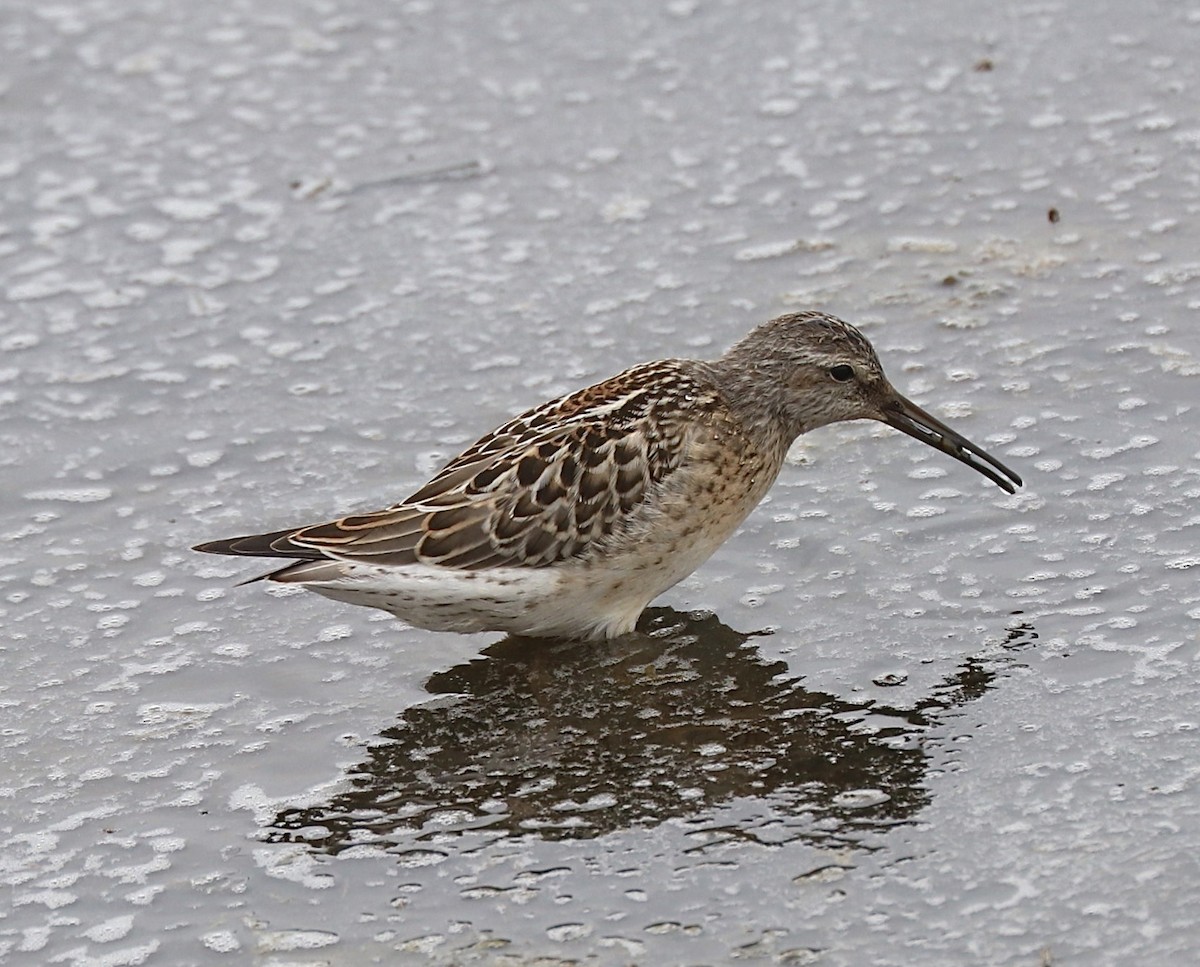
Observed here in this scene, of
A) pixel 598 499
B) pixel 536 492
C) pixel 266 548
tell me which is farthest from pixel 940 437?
pixel 266 548

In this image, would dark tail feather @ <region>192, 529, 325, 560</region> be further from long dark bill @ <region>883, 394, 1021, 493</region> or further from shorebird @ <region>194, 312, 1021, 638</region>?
long dark bill @ <region>883, 394, 1021, 493</region>

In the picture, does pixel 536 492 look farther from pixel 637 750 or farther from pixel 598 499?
pixel 637 750

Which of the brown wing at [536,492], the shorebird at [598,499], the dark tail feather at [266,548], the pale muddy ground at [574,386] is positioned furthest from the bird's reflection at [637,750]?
the dark tail feather at [266,548]

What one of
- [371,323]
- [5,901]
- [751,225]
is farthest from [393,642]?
[751,225]

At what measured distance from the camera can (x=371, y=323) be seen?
8.66 meters

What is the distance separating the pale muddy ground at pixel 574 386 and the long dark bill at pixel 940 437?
0.62ft

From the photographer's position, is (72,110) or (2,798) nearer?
(2,798)

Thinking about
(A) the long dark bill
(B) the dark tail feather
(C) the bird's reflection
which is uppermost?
(A) the long dark bill

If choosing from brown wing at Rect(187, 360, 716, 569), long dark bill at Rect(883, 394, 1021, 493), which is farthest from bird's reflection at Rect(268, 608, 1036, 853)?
long dark bill at Rect(883, 394, 1021, 493)

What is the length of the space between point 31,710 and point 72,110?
5.02 metres

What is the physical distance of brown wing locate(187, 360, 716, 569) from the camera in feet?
21.0

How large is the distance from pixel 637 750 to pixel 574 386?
236cm

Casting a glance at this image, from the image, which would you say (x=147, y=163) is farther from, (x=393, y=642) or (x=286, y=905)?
(x=286, y=905)

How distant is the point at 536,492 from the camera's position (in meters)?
6.51
